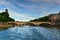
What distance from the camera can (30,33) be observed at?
5559 mm

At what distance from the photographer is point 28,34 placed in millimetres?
5504

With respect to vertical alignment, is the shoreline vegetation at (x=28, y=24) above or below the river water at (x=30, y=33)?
above

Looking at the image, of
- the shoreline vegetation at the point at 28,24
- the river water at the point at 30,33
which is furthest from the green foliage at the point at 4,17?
the river water at the point at 30,33

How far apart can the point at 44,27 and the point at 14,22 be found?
82 cm

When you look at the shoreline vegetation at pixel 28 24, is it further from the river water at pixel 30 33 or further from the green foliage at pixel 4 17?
the river water at pixel 30 33

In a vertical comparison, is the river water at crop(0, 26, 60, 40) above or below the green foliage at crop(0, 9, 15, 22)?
below

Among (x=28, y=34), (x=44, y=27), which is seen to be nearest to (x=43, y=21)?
(x=44, y=27)

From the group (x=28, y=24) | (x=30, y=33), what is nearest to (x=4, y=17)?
(x=28, y=24)

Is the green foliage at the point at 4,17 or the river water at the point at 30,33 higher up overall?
the green foliage at the point at 4,17

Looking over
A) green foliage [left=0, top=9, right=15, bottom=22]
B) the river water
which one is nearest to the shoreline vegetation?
green foliage [left=0, top=9, right=15, bottom=22]

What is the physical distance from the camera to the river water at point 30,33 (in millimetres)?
5281

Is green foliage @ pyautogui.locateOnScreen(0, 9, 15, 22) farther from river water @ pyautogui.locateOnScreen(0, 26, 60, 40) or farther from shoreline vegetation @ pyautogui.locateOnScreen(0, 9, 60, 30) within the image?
river water @ pyautogui.locateOnScreen(0, 26, 60, 40)

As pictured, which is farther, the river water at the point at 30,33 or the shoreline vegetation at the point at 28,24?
the shoreline vegetation at the point at 28,24

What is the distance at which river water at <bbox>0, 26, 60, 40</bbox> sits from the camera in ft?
17.3
